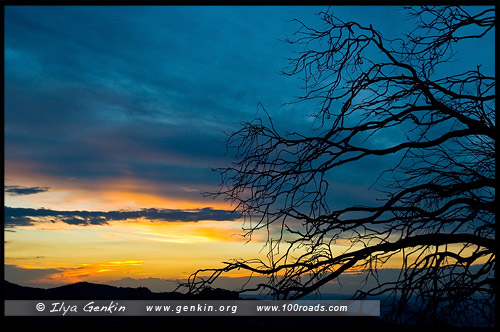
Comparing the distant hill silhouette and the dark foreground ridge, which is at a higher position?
the distant hill silhouette

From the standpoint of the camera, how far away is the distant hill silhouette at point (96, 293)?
5930mm

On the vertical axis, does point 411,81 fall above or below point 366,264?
above

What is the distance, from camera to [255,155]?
6.13 metres

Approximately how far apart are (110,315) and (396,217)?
3.46m

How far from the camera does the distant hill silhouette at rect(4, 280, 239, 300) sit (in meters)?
A: 5.93

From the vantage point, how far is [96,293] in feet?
23.8

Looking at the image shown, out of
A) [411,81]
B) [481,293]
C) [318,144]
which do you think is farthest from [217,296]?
[411,81]

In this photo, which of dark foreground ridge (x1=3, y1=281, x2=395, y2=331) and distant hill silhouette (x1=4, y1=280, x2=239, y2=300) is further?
distant hill silhouette (x1=4, y1=280, x2=239, y2=300)
